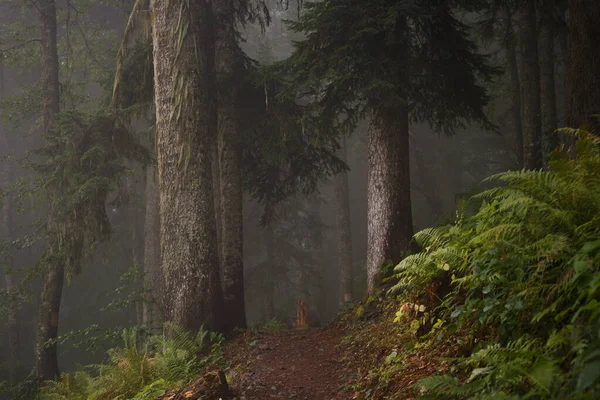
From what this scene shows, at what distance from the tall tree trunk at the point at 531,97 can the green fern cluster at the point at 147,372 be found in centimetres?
956

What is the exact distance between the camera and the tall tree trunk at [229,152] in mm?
11531

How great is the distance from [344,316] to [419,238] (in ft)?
16.7

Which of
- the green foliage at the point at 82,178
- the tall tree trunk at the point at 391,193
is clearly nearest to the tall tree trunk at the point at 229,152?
the green foliage at the point at 82,178

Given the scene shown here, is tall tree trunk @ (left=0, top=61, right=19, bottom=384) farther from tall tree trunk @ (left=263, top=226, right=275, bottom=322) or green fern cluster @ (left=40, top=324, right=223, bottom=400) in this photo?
tall tree trunk @ (left=263, top=226, right=275, bottom=322)

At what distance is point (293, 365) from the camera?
7879 mm

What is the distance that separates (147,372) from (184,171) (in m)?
4.03

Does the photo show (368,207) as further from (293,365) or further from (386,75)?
(293,365)

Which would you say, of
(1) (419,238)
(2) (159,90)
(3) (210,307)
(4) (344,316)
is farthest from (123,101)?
(1) (419,238)

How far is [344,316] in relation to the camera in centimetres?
1063

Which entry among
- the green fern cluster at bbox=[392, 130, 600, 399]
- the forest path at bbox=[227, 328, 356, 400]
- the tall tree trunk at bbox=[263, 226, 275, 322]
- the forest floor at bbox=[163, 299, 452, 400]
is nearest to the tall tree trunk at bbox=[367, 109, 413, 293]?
the forest floor at bbox=[163, 299, 452, 400]

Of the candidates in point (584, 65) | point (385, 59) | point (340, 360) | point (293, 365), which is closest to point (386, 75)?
point (385, 59)

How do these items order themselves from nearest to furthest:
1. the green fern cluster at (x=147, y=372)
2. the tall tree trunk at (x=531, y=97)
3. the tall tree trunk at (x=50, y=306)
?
the green fern cluster at (x=147, y=372) < the tall tree trunk at (x=531, y=97) < the tall tree trunk at (x=50, y=306)

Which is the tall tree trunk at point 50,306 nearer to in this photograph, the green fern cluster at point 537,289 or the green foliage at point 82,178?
the green foliage at point 82,178

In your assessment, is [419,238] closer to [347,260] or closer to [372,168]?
[372,168]
